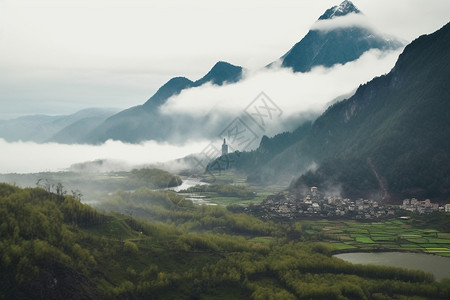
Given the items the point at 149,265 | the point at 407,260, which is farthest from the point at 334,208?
the point at 149,265

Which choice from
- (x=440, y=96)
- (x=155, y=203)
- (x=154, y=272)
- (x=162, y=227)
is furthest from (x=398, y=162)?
(x=154, y=272)

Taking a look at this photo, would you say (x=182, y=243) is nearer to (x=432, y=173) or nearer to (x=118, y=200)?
(x=118, y=200)

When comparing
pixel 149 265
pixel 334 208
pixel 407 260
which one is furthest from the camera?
pixel 334 208

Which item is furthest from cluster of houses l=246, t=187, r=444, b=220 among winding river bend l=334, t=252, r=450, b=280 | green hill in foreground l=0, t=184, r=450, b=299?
green hill in foreground l=0, t=184, r=450, b=299

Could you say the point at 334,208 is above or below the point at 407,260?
above

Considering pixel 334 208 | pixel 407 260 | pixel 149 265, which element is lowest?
pixel 407 260

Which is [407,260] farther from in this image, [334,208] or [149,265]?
[334,208]

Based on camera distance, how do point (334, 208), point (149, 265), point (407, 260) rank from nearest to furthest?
point (149, 265)
point (407, 260)
point (334, 208)
